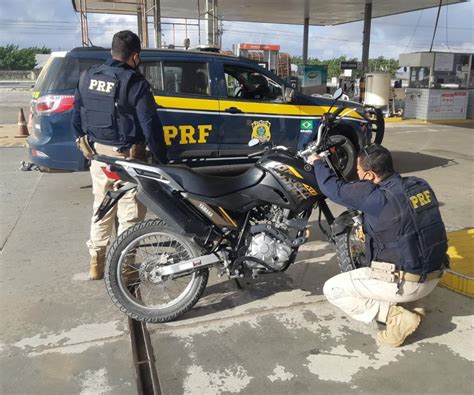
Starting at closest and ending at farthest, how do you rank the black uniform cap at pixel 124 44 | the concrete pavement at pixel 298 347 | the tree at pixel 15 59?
the concrete pavement at pixel 298 347 → the black uniform cap at pixel 124 44 → the tree at pixel 15 59

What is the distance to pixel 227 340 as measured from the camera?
10.2 feet

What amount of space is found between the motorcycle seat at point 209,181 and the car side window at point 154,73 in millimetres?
3158

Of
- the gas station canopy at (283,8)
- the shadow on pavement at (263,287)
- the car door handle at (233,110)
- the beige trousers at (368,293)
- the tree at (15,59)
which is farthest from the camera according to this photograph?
the tree at (15,59)

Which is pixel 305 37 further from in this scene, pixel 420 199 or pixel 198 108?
pixel 420 199

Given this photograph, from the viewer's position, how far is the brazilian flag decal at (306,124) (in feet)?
22.3

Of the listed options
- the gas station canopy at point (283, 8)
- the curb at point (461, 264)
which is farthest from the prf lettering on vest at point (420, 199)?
the gas station canopy at point (283, 8)

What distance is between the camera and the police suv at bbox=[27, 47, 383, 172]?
19.0ft

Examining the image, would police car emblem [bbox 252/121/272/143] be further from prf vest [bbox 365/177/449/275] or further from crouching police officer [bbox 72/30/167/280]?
prf vest [bbox 365/177/449/275]

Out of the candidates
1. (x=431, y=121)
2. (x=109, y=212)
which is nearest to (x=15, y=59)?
(x=431, y=121)

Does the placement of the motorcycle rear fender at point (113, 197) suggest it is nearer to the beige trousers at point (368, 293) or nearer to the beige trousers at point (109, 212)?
the beige trousers at point (109, 212)

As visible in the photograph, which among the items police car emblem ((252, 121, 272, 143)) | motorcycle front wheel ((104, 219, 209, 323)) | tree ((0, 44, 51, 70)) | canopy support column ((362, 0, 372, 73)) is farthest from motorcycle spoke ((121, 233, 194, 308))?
tree ((0, 44, 51, 70))

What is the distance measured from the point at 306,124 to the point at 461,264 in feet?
10.8

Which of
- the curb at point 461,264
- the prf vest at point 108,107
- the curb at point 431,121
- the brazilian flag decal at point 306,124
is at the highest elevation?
the prf vest at point 108,107

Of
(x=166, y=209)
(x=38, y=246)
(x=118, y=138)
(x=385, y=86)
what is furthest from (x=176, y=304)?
(x=385, y=86)
